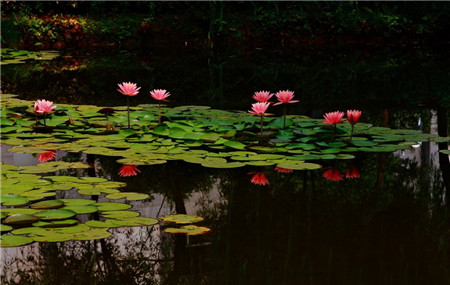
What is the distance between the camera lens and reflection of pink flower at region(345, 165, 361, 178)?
3.49 meters

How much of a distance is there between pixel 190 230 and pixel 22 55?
7.46 meters

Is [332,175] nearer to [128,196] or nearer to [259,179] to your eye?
[259,179]

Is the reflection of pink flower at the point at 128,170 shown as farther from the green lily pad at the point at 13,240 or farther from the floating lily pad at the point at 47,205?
the green lily pad at the point at 13,240

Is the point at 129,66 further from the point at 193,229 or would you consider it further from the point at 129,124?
the point at 193,229

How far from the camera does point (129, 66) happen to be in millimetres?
8500

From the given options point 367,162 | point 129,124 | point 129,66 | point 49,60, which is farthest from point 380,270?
point 49,60

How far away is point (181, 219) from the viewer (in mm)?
2707

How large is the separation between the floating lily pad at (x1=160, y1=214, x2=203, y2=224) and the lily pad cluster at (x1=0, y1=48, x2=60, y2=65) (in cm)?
630

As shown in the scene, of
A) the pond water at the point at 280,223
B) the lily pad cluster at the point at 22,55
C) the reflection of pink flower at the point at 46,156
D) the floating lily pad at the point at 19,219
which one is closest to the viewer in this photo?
the pond water at the point at 280,223

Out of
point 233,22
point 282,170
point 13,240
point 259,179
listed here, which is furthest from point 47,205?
point 233,22

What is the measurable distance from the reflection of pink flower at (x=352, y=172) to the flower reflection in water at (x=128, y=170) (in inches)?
40.9

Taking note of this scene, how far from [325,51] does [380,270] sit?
8746 mm

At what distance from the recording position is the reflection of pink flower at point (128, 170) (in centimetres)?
336

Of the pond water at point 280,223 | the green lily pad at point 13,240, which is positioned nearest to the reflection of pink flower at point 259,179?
the pond water at point 280,223
